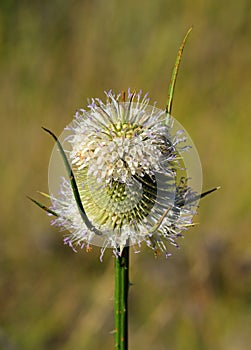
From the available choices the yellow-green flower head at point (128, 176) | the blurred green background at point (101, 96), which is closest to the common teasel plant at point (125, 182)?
the yellow-green flower head at point (128, 176)

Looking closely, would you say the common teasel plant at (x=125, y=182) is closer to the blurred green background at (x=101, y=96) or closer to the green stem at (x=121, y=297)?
the green stem at (x=121, y=297)

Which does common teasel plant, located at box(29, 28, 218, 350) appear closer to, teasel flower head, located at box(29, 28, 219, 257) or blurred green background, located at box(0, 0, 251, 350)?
teasel flower head, located at box(29, 28, 219, 257)

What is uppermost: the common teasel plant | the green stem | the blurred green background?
the blurred green background

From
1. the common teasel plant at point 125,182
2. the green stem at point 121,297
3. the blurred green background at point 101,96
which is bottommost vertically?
the green stem at point 121,297

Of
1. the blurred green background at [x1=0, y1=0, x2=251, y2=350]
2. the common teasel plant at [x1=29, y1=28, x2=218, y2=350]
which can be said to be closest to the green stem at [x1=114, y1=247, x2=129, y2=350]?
the common teasel plant at [x1=29, y1=28, x2=218, y2=350]

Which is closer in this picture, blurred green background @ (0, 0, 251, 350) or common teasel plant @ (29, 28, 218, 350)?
common teasel plant @ (29, 28, 218, 350)

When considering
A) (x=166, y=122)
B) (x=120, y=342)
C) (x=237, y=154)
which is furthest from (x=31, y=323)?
(x=166, y=122)

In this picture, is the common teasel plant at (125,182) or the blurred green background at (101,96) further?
the blurred green background at (101,96)

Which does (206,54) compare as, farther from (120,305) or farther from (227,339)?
(120,305)
